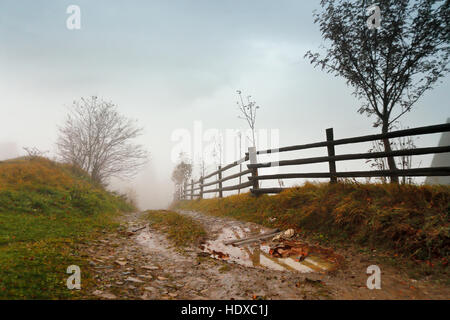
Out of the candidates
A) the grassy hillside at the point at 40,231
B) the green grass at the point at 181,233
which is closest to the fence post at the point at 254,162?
the green grass at the point at 181,233

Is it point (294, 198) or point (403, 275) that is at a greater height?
point (294, 198)

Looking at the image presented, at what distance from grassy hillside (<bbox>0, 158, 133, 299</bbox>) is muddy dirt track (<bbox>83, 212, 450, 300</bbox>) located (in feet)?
1.06

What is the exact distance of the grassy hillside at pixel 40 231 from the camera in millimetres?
1910

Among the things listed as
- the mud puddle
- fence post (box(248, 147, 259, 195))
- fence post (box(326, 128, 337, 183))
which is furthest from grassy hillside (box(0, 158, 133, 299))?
fence post (box(326, 128, 337, 183))

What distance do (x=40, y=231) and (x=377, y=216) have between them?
579cm

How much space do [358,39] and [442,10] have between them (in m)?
2.03

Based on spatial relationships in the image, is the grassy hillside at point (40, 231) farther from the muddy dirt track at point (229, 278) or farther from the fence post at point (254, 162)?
the fence post at point (254, 162)

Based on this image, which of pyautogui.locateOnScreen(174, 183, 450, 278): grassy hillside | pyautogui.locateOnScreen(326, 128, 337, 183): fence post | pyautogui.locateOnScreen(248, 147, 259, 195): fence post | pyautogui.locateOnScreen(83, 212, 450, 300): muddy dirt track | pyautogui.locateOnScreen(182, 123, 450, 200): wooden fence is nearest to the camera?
pyautogui.locateOnScreen(83, 212, 450, 300): muddy dirt track

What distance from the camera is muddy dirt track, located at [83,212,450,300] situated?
2.15 meters

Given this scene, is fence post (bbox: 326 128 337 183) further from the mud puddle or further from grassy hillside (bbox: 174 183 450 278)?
the mud puddle
